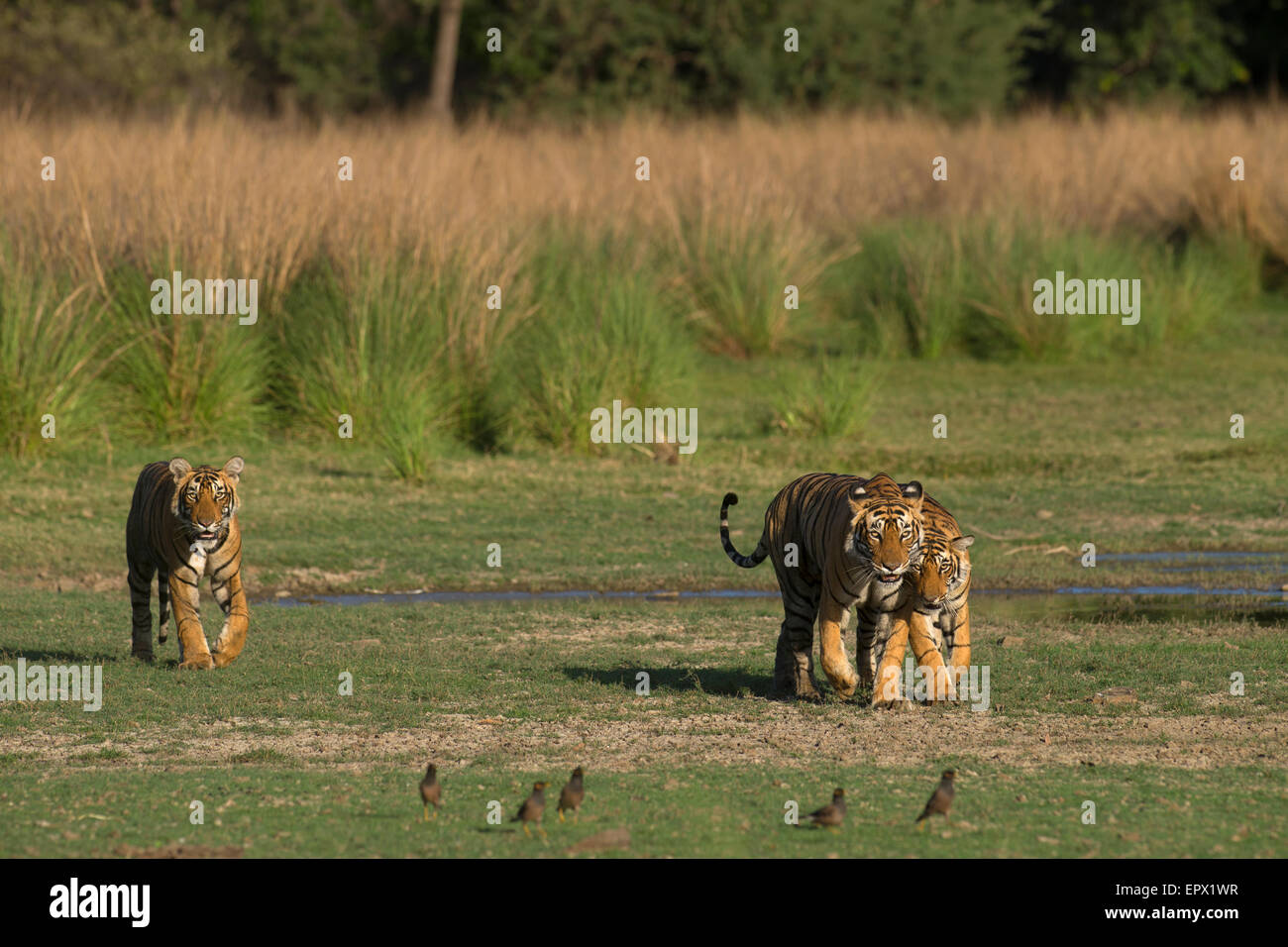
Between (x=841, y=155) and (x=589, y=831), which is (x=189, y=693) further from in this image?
(x=841, y=155)

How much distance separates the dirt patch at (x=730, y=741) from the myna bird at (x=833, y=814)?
1.00 meters

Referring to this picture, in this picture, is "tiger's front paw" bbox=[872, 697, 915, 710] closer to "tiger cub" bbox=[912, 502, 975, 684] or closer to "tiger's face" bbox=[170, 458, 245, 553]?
"tiger cub" bbox=[912, 502, 975, 684]

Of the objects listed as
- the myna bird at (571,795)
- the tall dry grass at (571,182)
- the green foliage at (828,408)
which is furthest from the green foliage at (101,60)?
the myna bird at (571,795)

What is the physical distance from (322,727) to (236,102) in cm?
2337

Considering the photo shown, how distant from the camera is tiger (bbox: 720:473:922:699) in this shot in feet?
24.9

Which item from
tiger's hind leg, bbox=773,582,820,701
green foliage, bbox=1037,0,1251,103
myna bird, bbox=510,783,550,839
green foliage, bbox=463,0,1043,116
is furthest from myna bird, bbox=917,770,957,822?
green foliage, bbox=1037,0,1251,103

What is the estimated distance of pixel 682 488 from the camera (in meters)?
14.2

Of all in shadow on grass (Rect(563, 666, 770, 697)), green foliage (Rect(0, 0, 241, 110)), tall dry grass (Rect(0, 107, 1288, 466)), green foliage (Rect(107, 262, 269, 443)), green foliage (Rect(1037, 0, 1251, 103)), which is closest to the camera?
shadow on grass (Rect(563, 666, 770, 697))

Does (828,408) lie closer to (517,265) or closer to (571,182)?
(517,265)

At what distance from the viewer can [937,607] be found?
7.82 metres

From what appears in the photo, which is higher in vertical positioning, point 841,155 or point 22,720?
point 841,155

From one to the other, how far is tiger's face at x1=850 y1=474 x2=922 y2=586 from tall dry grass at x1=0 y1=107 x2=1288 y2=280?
888 cm

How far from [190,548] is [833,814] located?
369cm
